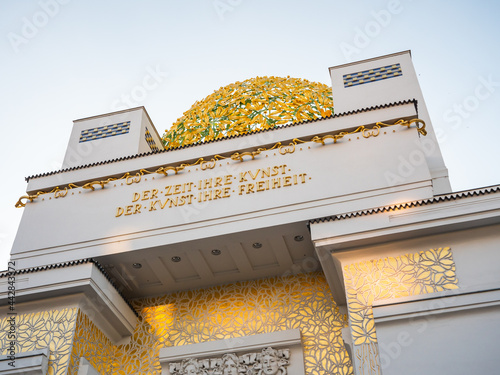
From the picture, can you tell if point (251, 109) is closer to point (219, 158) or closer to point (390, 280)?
point (219, 158)

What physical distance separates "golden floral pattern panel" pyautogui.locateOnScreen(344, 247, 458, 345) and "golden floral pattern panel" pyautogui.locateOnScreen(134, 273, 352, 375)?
1.06 metres

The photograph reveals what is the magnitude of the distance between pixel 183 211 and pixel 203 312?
1.38m

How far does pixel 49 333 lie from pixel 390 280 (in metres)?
4.01

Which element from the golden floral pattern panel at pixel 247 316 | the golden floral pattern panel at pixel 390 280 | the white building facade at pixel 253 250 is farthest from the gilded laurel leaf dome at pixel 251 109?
the golden floral pattern panel at pixel 390 280

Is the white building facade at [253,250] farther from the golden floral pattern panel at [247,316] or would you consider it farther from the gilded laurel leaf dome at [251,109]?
the gilded laurel leaf dome at [251,109]

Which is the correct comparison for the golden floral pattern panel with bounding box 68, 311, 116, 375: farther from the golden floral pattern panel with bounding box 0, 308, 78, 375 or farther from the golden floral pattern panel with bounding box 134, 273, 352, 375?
the golden floral pattern panel with bounding box 134, 273, 352, 375

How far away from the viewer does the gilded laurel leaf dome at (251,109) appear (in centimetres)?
906

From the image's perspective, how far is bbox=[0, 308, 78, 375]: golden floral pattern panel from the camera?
23.4 feet

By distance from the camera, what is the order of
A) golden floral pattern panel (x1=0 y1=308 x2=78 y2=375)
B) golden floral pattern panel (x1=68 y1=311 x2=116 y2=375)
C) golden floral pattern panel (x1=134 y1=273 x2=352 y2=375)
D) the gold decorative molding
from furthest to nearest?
1. the gold decorative molding
2. golden floral pattern panel (x1=134 y1=273 x2=352 y2=375)
3. golden floral pattern panel (x1=68 y1=311 x2=116 y2=375)
4. golden floral pattern panel (x1=0 y1=308 x2=78 y2=375)

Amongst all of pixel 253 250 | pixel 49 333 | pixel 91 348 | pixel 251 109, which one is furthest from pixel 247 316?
pixel 251 109

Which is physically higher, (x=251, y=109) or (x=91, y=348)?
(x=251, y=109)

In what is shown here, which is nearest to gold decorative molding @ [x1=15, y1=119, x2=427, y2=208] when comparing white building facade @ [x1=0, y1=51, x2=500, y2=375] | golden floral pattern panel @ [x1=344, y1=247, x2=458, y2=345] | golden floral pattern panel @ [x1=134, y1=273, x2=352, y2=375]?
white building facade @ [x1=0, y1=51, x2=500, y2=375]

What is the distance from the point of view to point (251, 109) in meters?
9.25

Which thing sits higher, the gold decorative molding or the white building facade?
Answer: the gold decorative molding
